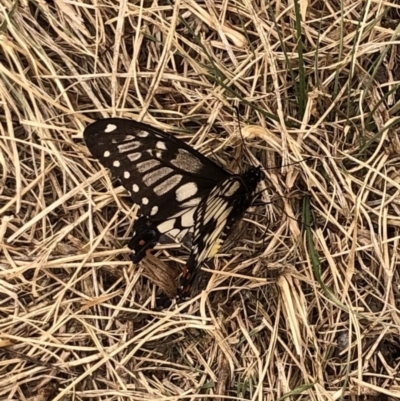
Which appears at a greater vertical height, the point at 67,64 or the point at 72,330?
the point at 67,64

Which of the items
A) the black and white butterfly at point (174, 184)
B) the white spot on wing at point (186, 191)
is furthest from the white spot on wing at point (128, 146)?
the white spot on wing at point (186, 191)

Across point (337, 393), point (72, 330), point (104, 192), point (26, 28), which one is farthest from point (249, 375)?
point (26, 28)

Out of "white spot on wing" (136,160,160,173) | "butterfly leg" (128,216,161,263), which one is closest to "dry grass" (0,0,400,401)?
"butterfly leg" (128,216,161,263)

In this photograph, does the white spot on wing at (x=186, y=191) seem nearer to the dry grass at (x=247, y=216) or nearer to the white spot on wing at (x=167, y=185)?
the white spot on wing at (x=167, y=185)

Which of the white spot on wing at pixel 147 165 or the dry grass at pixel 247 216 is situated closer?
the white spot on wing at pixel 147 165

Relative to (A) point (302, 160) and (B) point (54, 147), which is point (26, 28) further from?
(A) point (302, 160)

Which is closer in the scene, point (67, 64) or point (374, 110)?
point (374, 110)

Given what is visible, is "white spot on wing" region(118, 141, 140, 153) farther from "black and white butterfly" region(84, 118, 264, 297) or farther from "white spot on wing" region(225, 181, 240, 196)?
"white spot on wing" region(225, 181, 240, 196)
